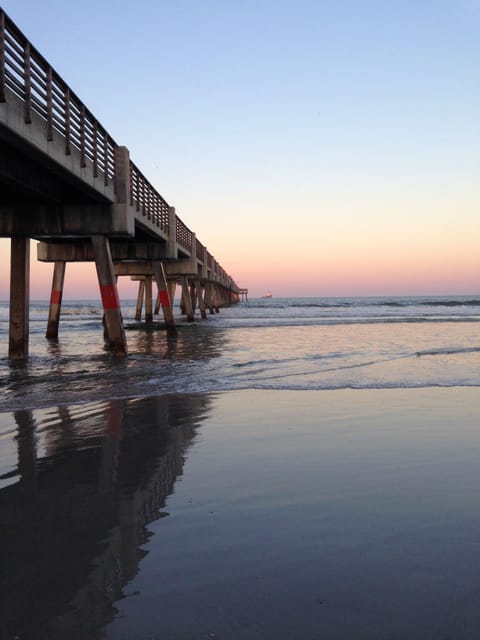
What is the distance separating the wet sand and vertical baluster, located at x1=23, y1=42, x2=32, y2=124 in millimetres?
4838

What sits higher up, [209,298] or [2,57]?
[2,57]

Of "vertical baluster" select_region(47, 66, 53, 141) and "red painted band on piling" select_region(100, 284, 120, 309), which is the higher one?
"vertical baluster" select_region(47, 66, 53, 141)

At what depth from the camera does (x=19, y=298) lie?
44.4 feet

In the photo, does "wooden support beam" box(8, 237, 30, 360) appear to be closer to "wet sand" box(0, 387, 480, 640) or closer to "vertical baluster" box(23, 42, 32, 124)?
"vertical baluster" box(23, 42, 32, 124)

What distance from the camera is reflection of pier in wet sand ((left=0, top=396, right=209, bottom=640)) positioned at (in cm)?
229

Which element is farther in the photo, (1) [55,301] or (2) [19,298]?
(1) [55,301]

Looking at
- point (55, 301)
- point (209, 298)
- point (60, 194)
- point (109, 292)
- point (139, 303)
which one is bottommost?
point (139, 303)

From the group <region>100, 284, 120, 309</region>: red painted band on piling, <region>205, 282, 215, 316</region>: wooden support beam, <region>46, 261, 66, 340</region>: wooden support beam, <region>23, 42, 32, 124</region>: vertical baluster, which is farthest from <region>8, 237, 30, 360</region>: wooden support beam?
<region>205, 282, 215, 316</region>: wooden support beam

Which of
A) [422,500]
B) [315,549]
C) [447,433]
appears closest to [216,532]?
[315,549]

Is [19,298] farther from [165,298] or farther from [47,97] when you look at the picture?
[165,298]

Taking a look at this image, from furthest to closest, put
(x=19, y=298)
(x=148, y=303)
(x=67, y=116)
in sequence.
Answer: (x=148, y=303) → (x=19, y=298) → (x=67, y=116)

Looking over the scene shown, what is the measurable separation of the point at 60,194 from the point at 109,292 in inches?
108

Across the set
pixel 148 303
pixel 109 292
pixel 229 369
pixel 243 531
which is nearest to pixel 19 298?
pixel 109 292

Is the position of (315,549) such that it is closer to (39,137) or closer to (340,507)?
(340,507)
